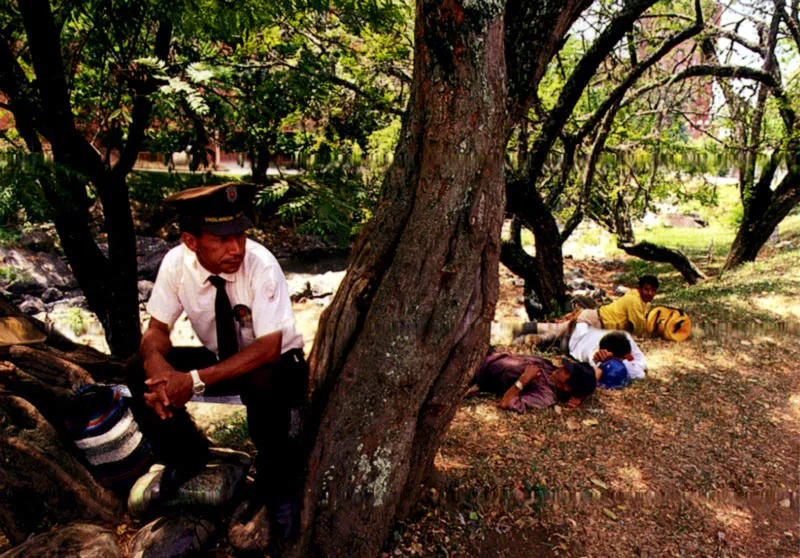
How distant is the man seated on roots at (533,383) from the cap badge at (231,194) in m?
2.77

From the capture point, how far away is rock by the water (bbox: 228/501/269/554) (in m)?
2.89

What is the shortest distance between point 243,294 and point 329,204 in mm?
1544

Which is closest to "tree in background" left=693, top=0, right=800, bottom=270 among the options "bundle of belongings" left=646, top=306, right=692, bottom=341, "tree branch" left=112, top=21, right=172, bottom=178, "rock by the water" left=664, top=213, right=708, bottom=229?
"bundle of belongings" left=646, top=306, right=692, bottom=341

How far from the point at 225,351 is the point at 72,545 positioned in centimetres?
112

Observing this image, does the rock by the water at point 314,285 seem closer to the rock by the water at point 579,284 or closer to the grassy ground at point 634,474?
the rock by the water at point 579,284

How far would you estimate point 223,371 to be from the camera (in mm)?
2900

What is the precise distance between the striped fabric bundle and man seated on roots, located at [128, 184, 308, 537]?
10 cm

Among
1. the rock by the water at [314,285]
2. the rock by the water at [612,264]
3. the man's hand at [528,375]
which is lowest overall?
the rock by the water at [314,285]

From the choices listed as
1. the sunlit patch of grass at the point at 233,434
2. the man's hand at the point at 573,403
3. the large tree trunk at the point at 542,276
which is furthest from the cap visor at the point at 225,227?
the large tree trunk at the point at 542,276

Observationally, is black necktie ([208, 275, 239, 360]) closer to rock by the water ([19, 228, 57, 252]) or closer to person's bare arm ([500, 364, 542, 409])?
person's bare arm ([500, 364, 542, 409])

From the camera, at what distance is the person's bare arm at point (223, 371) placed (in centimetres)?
289

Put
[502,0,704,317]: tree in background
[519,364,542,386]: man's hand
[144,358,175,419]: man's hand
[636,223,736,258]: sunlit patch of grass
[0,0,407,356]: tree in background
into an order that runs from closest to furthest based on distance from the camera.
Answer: [144,358,175,419]: man's hand < [0,0,407,356]: tree in background < [519,364,542,386]: man's hand < [502,0,704,317]: tree in background < [636,223,736,258]: sunlit patch of grass

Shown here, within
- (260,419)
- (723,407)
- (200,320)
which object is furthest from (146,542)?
(723,407)

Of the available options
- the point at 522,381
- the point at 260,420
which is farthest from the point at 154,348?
the point at 522,381
